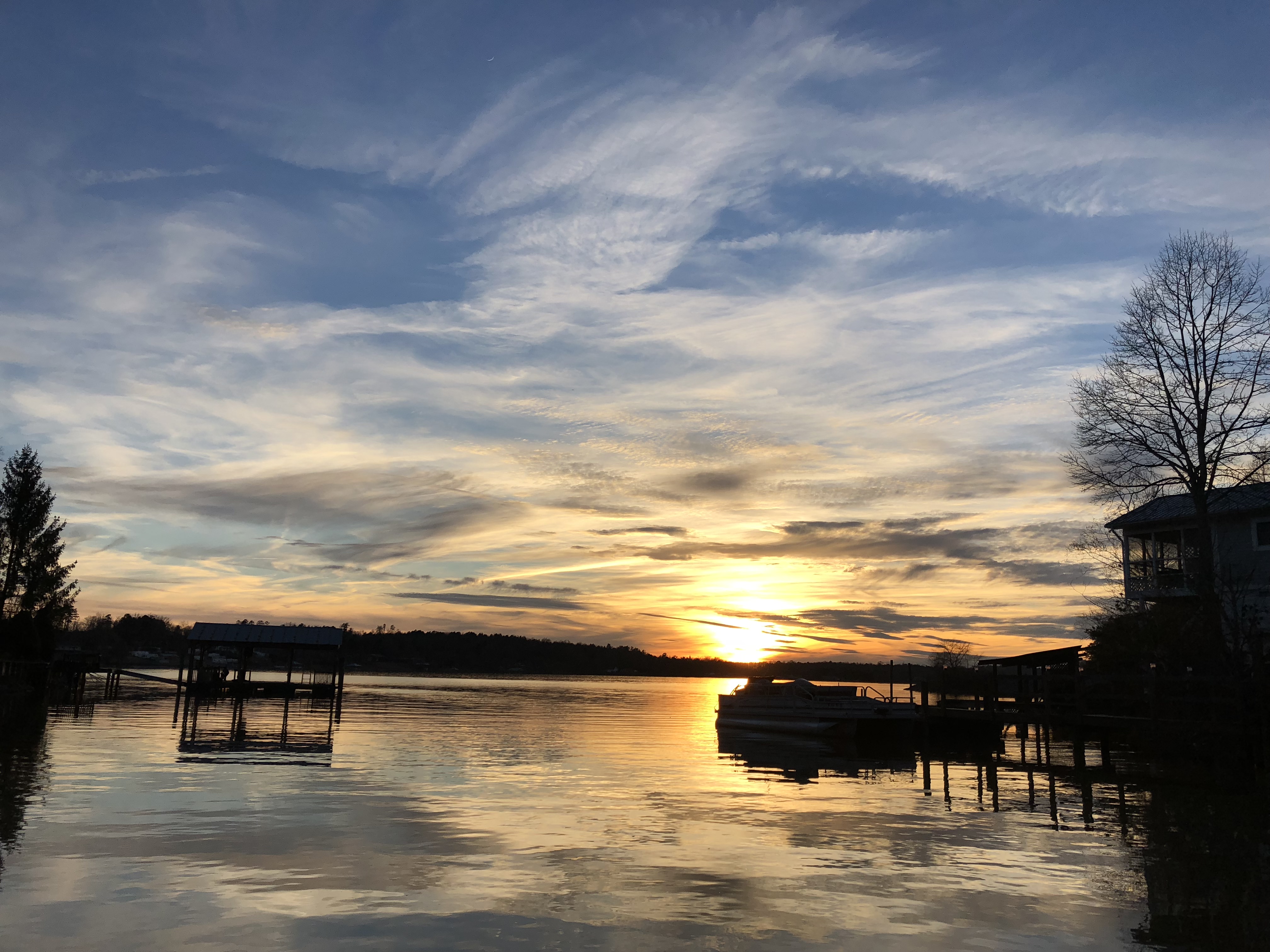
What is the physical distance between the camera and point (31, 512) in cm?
6650

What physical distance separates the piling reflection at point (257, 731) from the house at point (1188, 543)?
3058 centimetres

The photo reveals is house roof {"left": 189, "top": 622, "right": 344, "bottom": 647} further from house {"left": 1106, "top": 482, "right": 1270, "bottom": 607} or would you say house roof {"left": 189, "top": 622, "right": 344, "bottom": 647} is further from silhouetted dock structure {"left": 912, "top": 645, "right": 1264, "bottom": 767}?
house {"left": 1106, "top": 482, "right": 1270, "bottom": 607}

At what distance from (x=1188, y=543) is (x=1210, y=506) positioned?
859cm

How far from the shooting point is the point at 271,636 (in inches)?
2420

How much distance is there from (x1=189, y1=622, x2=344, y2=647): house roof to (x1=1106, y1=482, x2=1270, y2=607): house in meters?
45.8

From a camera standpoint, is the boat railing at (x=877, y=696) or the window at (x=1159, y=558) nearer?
the window at (x=1159, y=558)

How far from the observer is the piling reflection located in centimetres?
2791

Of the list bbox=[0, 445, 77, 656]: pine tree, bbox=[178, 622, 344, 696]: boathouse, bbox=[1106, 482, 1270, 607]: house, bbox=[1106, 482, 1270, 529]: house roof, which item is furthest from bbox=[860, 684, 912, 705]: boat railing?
bbox=[0, 445, 77, 656]: pine tree

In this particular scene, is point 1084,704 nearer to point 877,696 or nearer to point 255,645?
point 877,696

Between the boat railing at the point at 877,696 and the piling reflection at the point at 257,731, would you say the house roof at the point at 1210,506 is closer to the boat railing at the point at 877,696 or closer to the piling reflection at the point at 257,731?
the boat railing at the point at 877,696

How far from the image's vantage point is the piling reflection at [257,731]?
27.9 metres

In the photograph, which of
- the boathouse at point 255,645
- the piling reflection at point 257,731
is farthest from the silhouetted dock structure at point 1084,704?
the boathouse at point 255,645

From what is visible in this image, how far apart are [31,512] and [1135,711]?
68.5m

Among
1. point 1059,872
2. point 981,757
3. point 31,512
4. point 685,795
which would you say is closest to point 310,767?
point 685,795
